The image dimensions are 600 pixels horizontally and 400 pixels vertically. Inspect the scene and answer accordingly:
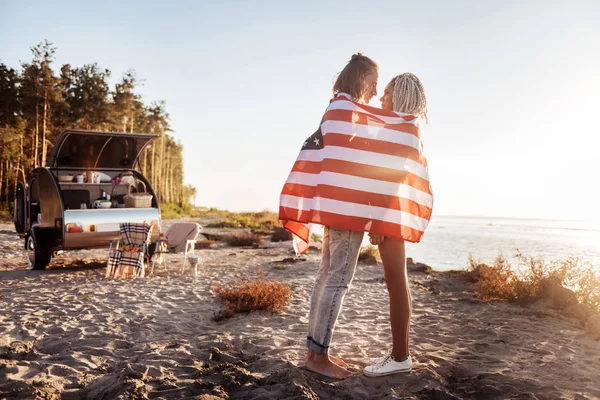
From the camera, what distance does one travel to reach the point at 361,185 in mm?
3035

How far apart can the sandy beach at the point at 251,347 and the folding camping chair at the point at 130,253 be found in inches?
Result: 27.0

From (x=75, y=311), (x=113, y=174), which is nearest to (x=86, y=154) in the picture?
(x=113, y=174)

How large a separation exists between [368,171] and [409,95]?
619 millimetres

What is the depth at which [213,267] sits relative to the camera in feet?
35.1

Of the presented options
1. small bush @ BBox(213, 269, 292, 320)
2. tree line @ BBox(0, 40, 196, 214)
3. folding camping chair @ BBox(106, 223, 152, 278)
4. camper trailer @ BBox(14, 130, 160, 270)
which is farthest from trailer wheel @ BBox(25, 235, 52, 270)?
A: tree line @ BBox(0, 40, 196, 214)

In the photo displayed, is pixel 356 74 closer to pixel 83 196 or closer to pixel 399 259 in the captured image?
pixel 399 259

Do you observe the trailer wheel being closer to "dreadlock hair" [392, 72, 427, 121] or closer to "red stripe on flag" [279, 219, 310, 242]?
"red stripe on flag" [279, 219, 310, 242]

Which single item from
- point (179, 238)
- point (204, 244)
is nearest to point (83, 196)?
point (179, 238)

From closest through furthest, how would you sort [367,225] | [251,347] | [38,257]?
[367,225]
[251,347]
[38,257]

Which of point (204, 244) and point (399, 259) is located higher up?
point (399, 259)

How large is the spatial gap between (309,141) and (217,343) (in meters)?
2.40

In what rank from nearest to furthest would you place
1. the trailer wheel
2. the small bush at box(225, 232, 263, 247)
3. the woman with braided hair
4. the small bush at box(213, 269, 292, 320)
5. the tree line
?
the woman with braided hair → the small bush at box(213, 269, 292, 320) → the trailer wheel → the small bush at box(225, 232, 263, 247) → the tree line

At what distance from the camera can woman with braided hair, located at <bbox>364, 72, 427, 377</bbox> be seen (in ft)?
10.2

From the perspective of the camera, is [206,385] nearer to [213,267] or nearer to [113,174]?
[213,267]
